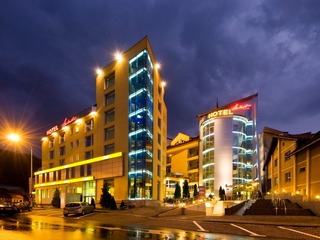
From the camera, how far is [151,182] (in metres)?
52.8

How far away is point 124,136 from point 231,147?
2876cm

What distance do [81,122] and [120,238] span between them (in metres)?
53.6

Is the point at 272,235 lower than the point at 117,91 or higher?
lower

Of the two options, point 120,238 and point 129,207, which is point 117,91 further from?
point 120,238

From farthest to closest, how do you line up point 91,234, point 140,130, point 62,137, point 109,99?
1. point 62,137
2. point 109,99
3. point 140,130
4. point 91,234

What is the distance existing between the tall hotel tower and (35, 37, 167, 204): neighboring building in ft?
51.8

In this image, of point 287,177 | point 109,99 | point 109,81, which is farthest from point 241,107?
point 109,99

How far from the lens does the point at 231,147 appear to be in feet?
238

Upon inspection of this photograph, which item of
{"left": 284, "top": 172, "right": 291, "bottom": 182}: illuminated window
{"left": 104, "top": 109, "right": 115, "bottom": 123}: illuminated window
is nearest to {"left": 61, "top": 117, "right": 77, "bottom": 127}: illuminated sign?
{"left": 104, "top": 109, "right": 115, "bottom": 123}: illuminated window

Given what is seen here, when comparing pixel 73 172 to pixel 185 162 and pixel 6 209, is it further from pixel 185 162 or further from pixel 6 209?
pixel 185 162

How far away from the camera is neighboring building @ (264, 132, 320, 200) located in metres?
37.2

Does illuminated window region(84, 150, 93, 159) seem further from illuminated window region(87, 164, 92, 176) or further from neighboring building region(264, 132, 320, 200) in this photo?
neighboring building region(264, 132, 320, 200)

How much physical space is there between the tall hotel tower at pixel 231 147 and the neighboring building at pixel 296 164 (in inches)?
498

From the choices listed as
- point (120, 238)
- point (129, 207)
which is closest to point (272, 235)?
point (120, 238)
